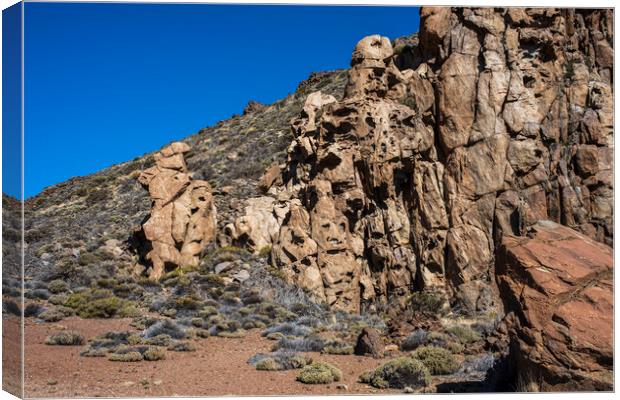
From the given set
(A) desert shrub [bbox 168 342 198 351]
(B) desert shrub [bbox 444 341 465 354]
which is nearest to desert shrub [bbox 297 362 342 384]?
(A) desert shrub [bbox 168 342 198 351]

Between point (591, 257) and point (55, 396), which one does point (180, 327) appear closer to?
point (55, 396)

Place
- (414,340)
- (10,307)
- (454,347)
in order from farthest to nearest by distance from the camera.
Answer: (414,340)
(454,347)
(10,307)

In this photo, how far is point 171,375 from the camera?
9.99 metres

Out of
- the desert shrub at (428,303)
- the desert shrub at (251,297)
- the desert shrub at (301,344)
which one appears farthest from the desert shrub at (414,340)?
the desert shrub at (251,297)

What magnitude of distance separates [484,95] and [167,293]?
11.3 metres

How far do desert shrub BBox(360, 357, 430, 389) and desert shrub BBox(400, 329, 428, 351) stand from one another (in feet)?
10.9

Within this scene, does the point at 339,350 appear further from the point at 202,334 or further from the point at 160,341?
the point at 160,341

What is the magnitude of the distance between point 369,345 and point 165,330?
4880 mm

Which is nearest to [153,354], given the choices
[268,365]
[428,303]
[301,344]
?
[268,365]

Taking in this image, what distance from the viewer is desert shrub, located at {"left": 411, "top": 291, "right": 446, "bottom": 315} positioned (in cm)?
1703

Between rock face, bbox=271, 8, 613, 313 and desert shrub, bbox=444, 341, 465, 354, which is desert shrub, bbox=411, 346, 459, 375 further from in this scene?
rock face, bbox=271, 8, 613, 313

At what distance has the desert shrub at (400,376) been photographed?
9.28 m

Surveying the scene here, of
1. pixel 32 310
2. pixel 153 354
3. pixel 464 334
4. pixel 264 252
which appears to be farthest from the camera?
pixel 264 252

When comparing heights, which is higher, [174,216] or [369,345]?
[174,216]
